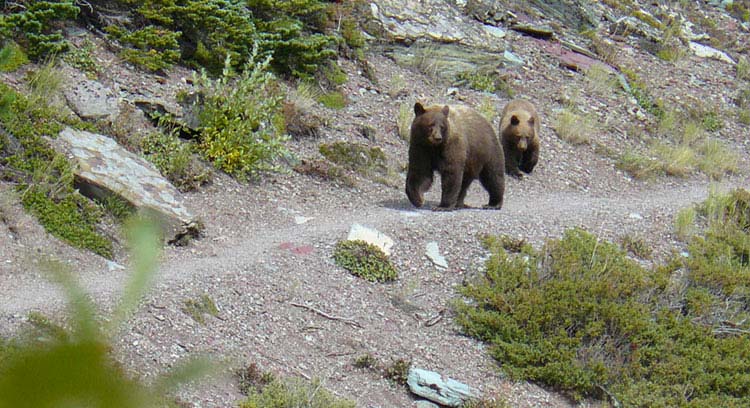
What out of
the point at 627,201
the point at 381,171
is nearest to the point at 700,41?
the point at 627,201

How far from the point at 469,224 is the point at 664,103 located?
482 inches

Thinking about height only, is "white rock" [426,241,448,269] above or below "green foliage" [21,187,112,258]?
below

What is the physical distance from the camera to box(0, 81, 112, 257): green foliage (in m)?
8.85

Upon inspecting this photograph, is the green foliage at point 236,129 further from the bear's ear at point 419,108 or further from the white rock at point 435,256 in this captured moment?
the white rock at point 435,256

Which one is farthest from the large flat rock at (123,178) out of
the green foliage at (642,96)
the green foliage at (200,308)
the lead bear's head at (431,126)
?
the green foliage at (642,96)

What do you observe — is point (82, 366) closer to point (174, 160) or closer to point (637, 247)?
point (174, 160)

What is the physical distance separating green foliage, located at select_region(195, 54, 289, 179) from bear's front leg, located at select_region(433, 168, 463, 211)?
7.69ft

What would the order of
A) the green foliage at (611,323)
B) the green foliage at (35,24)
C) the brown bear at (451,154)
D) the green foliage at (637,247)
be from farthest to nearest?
the green foliage at (35,24) < the green foliage at (637,247) < the brown bear at (451,154) < the green foliage at (611,323)

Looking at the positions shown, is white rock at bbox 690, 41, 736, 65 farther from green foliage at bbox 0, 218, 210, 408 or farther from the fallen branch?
green foliage at bbox 0, 218, 210, 408

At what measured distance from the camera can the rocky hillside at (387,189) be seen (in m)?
7.96

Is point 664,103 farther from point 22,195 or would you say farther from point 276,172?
point 22,195

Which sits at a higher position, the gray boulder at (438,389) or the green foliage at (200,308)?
the green foliage at (200,308)

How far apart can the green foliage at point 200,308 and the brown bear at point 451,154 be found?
4.12 m

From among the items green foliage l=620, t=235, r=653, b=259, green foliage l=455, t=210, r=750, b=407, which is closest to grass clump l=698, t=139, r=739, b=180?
green foliage l=620, t=235, r=653, b=259
